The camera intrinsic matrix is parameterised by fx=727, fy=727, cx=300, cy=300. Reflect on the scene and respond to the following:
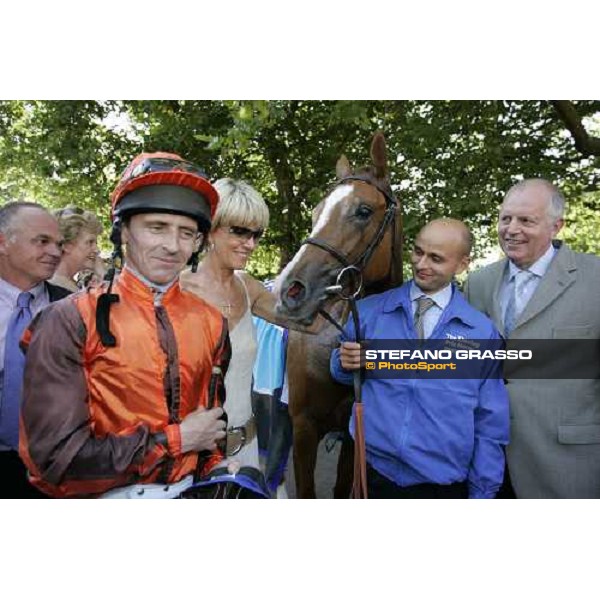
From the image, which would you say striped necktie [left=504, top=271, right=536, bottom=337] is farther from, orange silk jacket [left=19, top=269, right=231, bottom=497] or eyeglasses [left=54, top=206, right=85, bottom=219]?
eyeglasses [left=54, top=206, right=85, bottom=219]

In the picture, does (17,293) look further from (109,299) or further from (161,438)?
(161,438)

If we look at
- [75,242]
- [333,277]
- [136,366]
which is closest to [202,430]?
[136,366]

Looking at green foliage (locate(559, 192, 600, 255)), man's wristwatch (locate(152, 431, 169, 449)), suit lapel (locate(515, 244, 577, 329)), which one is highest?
green foliage (locate(559, 192, 600, 255))

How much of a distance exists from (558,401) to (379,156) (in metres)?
1.43

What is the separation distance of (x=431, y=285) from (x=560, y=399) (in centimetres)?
81

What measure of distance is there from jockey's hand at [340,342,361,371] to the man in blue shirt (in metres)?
0.01

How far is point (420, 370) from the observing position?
11.3 feet

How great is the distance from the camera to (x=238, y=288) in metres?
3.44

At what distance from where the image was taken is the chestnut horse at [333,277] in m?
3.31

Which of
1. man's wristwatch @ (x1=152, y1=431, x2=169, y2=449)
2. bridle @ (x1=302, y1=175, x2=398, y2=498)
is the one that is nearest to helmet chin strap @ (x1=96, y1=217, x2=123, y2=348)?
man's wristwatch @ (x1=152, y1=431, x2=169, y2=449)

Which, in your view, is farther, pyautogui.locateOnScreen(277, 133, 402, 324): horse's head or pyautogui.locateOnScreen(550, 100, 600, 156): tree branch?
pyautogui.locateOnScreen(550, 100, 600, 156): tree branch

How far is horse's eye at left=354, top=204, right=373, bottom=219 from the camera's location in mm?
3434

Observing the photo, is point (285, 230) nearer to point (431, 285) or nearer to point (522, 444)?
point (431, 285)

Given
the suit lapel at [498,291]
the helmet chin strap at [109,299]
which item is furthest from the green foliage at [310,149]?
the helmet chin strap at [109,299]
